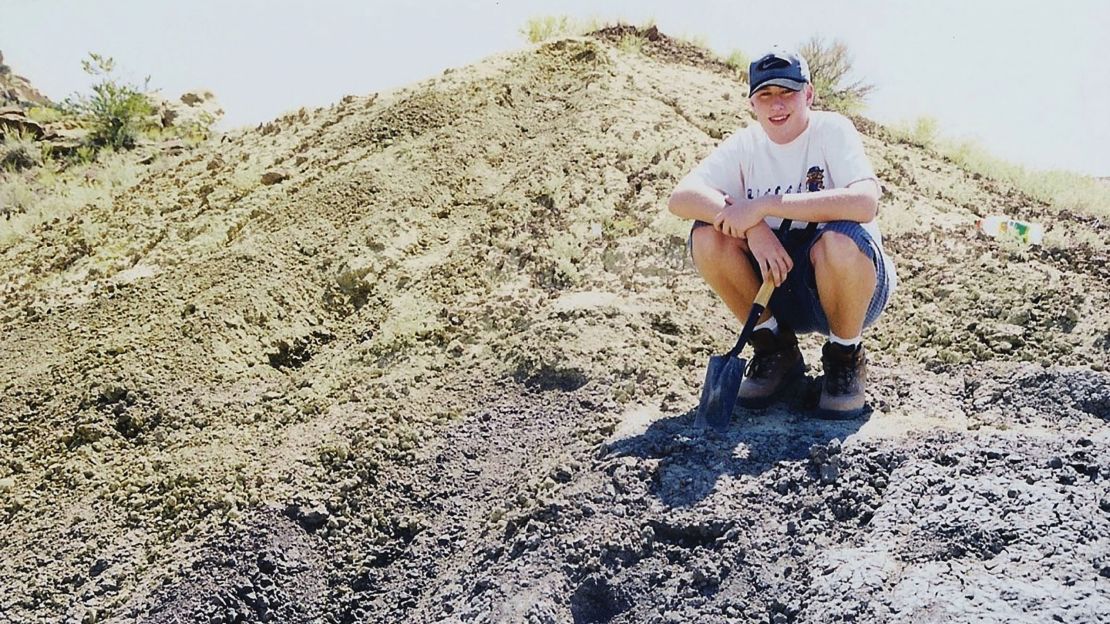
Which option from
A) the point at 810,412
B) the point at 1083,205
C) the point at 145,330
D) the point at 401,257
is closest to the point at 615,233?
the point at 401,257

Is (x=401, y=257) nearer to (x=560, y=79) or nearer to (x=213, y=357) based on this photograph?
(x=213, y=357)

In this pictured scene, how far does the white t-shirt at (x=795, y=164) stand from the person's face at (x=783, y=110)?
3 centimetres

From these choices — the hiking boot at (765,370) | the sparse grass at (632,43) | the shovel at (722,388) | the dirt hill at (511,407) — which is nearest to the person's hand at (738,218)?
the shovel at (722,388)

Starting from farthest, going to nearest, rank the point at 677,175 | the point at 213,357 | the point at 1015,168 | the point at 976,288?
the point at 1015,168
the point at 677,175
the point at 213,357
the point at 976,288

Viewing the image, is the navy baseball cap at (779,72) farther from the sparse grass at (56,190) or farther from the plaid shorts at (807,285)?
the sparse grass at (56,190)

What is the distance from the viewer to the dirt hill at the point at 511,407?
11.1ft

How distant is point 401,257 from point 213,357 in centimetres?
127

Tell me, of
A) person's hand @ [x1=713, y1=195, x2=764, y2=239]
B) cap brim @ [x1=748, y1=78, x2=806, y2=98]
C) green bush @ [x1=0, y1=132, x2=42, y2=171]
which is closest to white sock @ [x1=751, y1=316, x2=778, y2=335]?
person's hand @ [x1=713, y1=195, x2=764, y2=239]

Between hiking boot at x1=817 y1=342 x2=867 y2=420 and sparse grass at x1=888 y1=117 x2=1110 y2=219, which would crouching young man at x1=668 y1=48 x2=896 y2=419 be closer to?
hiking boot at x1=817 y1=342 x2=867 y2=420

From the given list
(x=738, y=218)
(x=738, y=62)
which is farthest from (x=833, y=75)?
(x=738, y=218)

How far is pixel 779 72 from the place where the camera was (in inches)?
150

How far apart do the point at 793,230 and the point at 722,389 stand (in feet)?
2.11

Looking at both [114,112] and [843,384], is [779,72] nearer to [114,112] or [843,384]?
[843,384]

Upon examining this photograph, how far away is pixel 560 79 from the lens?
8312 millimetres
